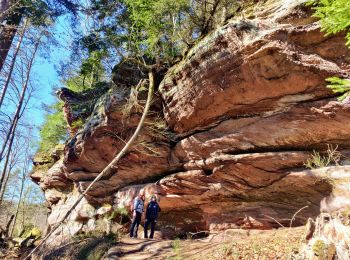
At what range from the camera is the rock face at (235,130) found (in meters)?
8.29

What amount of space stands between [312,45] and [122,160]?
859 centimetres

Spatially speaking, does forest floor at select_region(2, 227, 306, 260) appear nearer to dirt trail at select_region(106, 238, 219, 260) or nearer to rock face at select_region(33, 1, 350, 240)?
dirt trail at select_region(106, 238, 219, 260)

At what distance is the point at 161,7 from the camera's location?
10477 mm

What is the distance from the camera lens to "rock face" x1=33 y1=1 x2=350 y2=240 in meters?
8.29

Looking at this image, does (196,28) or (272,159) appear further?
(196,28)

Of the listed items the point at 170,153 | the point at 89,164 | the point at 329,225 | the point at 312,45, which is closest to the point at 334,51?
the point at 312,45

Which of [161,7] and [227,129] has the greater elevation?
[161,7]

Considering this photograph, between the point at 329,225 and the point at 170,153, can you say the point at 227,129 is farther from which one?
the point at 329,225

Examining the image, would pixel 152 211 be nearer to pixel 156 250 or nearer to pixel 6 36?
pixel 156 250

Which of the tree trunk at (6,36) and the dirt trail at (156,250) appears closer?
the dirt trail at (156,250)

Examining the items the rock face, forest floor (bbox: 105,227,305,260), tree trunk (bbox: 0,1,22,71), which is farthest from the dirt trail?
tree trunk (bbox: 0,1,22,71)

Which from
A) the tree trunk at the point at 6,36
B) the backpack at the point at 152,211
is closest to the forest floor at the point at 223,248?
the backpack at the point at 152,211

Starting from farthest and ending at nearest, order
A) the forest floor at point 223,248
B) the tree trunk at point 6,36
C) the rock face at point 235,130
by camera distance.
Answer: the rock face at point 235,130, the tree trunk at point 6,36, the forest floor at point 223,248

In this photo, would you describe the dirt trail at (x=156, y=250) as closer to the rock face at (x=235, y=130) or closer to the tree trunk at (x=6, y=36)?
the rock face at (x=235, y=130)
